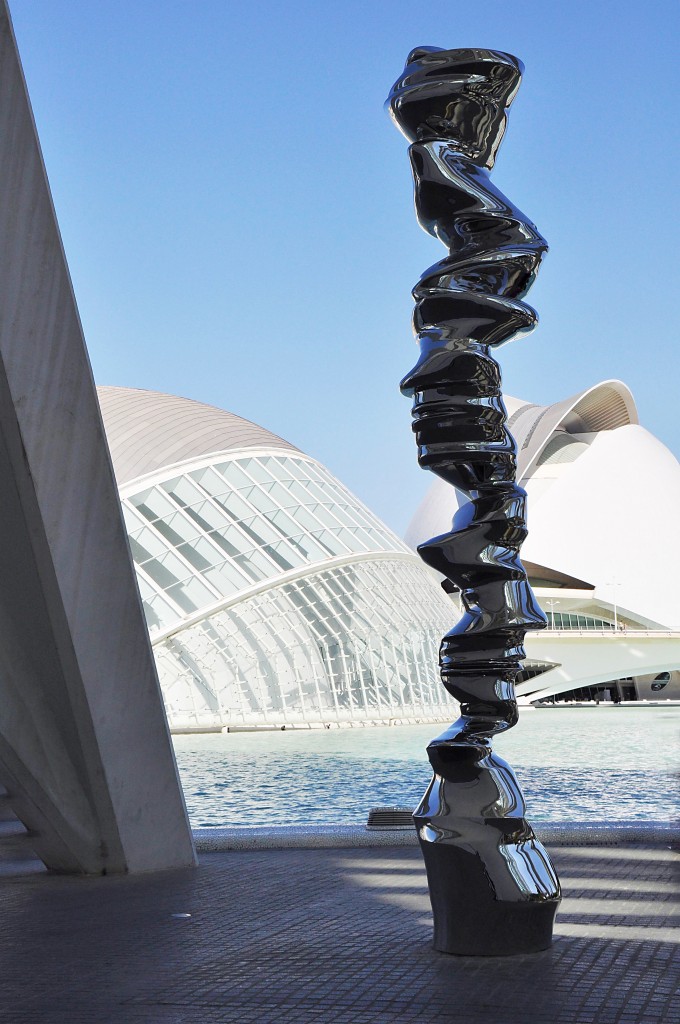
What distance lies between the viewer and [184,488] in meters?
24.9

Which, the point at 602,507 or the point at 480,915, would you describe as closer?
the point at 480,915

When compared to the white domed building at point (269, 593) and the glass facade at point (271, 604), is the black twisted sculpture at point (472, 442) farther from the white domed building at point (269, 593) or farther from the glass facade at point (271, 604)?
the glass facade at point (271, 604)

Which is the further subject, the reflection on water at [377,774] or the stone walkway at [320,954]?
the reflection on water at [377,774]

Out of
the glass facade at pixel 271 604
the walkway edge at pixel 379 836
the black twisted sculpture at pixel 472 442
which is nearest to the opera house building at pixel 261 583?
the glass facade at pixel 271 604

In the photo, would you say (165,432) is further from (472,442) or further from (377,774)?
(472,442)

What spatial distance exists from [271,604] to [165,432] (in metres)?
7.53

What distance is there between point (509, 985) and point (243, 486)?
22810 millimetres

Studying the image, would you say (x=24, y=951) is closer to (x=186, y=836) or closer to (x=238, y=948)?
(x=238, y=948)

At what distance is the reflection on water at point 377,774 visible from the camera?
10.5m

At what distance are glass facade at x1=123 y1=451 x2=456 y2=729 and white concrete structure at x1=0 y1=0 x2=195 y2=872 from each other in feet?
54.1

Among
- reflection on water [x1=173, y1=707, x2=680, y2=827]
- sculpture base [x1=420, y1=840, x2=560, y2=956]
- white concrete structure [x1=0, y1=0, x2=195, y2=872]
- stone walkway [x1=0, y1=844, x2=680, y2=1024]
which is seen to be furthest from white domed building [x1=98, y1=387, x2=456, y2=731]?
sculpture base [x1=420, y1=840, x2=560, y2=956]

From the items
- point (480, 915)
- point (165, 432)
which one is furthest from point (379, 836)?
point (165, 432)

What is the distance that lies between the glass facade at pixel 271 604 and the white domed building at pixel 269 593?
30 millimetres

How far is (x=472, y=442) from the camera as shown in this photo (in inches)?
138
